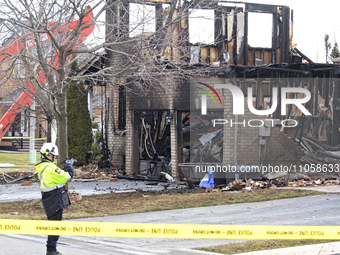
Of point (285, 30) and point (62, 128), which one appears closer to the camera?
point (62, 128)

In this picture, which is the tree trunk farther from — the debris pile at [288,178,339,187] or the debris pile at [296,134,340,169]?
the debris pile at [296,134,340,169]

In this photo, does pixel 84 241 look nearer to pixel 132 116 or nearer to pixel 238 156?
pixel 238 156

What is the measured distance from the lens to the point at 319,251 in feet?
20.9

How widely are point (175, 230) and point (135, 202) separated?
5866 millimetres

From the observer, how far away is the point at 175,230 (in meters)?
5.90

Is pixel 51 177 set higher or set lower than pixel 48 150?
lower

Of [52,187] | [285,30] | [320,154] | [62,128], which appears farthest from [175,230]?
[285,30]

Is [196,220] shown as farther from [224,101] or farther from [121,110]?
[121,110]

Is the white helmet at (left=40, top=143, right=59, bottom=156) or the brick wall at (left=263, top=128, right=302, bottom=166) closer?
the white helmet at (left=40, top=143, right=59, bottom=156)

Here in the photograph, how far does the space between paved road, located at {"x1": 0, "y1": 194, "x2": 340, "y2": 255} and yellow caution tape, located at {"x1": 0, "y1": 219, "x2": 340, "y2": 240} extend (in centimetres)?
85

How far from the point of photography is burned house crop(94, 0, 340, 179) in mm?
15258

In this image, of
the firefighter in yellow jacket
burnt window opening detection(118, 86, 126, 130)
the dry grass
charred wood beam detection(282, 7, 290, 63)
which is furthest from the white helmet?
charred wood beam detection(282, 7, 290, 63)

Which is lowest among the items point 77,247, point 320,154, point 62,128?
point 77,247

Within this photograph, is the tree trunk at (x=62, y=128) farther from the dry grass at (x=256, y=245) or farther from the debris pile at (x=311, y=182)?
the debris pile at (x=311, y=182)
